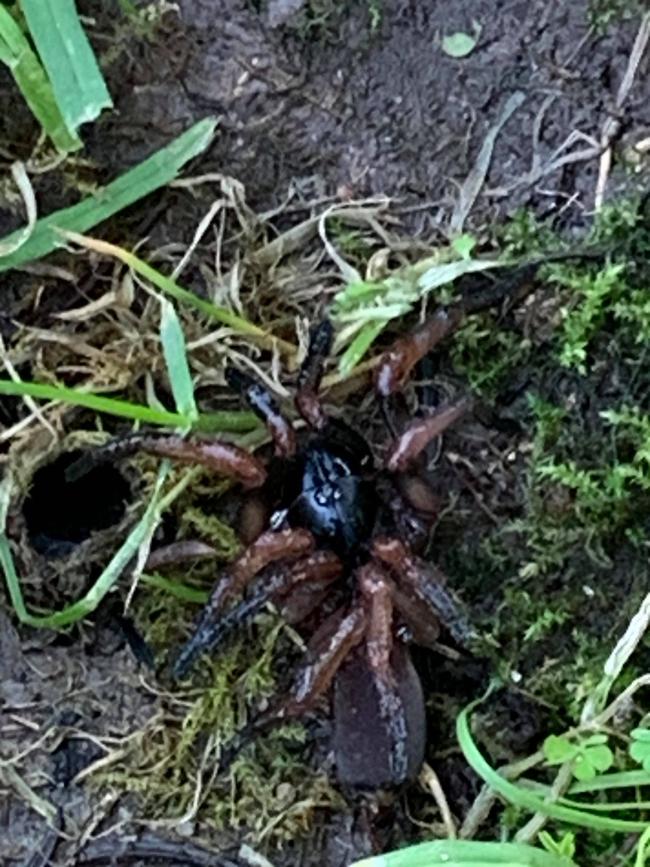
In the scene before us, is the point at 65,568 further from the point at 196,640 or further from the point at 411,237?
the point at 411,237

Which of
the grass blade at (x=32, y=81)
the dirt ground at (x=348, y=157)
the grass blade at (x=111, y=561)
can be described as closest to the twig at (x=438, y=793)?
the dirt ground at (x=348, y=157)

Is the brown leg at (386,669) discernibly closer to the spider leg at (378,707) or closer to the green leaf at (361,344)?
the spider leg at (378,707)

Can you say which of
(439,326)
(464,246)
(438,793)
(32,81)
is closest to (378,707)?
(438,793)

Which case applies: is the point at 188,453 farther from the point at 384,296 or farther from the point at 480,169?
the point at 480,169

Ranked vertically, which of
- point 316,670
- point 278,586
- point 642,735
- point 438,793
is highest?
point 278,586

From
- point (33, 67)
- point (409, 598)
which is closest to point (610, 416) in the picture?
point (409, 598)

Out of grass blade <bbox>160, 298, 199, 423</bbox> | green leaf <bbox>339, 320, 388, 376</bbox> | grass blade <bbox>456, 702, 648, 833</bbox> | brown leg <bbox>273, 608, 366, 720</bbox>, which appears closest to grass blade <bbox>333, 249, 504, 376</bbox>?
green leaf <bbox>339, 320, 388, 376</bbox>

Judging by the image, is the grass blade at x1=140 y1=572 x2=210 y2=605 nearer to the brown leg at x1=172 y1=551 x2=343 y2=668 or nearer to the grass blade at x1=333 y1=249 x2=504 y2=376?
the brown leg at x1=172 y1=551 x2=343 y2=668
